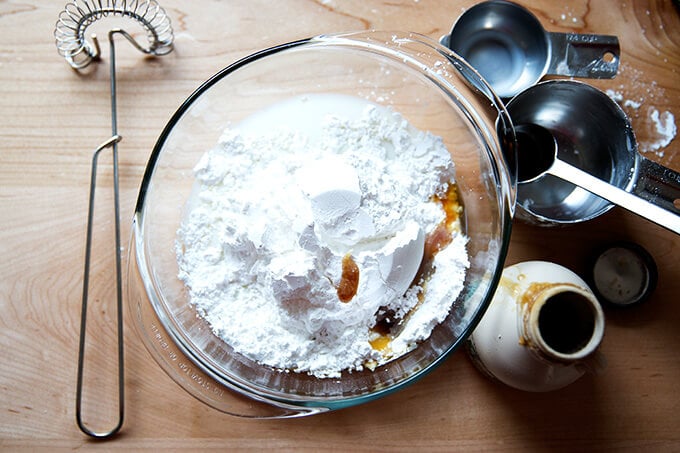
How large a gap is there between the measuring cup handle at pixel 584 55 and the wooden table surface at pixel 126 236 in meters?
0.06

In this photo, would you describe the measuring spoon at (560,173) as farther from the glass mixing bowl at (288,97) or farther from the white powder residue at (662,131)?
the white powder residue at (662,131)

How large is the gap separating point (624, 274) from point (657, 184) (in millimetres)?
213

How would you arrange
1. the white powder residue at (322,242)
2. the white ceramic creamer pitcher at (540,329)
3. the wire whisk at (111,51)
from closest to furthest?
the white ceramic creamer pitcher at (540,329), the white powder residue at (322,242), the wire whisk at (111,51)

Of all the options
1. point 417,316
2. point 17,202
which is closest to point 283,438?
point 417,316

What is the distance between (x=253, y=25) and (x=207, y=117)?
0.79ft

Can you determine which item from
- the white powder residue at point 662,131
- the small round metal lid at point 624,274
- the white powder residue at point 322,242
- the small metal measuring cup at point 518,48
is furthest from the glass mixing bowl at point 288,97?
the white powder residue at point 662,131

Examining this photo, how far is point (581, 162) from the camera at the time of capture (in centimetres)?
114

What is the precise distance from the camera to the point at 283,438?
3.41ft

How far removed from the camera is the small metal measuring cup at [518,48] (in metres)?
1.07

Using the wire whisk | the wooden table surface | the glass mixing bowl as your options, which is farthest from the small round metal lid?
the wire whisk

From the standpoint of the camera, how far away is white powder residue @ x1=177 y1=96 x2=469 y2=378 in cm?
91

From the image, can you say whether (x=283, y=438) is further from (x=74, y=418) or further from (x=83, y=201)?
(x=83, y=201)

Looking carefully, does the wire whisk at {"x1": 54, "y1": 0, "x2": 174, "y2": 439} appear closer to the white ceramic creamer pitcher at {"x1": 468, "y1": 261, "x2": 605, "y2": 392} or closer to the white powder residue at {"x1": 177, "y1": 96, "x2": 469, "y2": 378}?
the white powder residue at {"x1": 177, "y1": 96, "x2": 469, "y2": 378}

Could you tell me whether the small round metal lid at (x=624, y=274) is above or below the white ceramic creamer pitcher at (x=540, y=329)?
above
